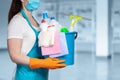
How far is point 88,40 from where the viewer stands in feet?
34.5

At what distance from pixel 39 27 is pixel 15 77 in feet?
1.06

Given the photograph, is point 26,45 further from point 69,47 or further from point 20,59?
point 69,47

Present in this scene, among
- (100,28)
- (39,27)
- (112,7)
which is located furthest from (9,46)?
(112,7)

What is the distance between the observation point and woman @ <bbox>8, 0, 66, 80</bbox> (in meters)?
1.50

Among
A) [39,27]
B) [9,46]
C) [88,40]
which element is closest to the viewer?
[9,46]

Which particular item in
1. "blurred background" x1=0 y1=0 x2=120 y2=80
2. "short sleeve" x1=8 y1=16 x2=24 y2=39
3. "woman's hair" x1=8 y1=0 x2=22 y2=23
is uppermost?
"woman's hair" x1=8 y1=0 x2=22 y2=23

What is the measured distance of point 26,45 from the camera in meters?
1.60

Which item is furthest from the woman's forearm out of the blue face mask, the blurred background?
the blurred background

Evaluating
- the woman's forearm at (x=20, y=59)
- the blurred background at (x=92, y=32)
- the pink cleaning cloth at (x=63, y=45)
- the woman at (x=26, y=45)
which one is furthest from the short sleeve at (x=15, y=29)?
the blurred background at (x=92, y=32)

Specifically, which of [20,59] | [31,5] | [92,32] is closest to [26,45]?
[20,59]

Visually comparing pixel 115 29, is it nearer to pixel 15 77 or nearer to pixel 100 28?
pixel 100 28

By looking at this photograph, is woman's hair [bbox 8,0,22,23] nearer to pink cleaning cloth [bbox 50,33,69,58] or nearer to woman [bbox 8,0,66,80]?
woman [bbox 8,0,66,80]

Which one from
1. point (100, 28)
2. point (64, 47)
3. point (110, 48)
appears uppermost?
point (64, 47)

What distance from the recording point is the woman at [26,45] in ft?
4.93
